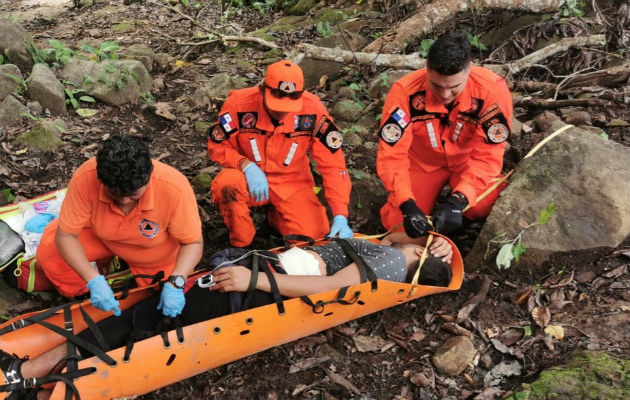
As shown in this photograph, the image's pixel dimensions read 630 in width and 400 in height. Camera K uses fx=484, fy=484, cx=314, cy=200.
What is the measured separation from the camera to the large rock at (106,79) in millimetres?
5500

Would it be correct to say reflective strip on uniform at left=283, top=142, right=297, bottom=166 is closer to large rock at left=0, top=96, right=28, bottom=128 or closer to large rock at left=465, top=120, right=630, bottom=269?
large rock at left=465, top=120, right=630, bottom=269

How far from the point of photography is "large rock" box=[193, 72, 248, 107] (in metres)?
5.82

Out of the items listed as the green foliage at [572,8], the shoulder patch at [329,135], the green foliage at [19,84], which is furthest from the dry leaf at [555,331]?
the green foliage at [19,84]

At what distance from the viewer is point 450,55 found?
3.08 metres

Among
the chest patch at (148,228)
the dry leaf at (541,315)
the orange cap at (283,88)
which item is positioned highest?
the orange cap at (283,88)

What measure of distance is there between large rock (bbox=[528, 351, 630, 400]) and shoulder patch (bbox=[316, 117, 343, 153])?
2096 millimetres

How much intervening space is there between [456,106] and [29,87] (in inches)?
172

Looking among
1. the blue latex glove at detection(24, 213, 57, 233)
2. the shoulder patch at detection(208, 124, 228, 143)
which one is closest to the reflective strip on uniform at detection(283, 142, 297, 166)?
the shoulder patch at detection(208, 124, 228, 143)

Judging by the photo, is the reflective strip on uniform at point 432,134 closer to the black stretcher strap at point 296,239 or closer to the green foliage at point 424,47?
the black stretcher strap at point 296,239

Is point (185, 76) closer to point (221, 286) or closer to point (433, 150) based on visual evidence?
point (433, 150)

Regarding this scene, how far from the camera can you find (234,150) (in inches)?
156

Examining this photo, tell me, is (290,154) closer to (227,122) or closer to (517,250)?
(227,122)

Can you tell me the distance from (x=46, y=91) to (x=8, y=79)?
0.40m

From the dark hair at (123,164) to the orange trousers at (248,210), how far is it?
1448 mm
